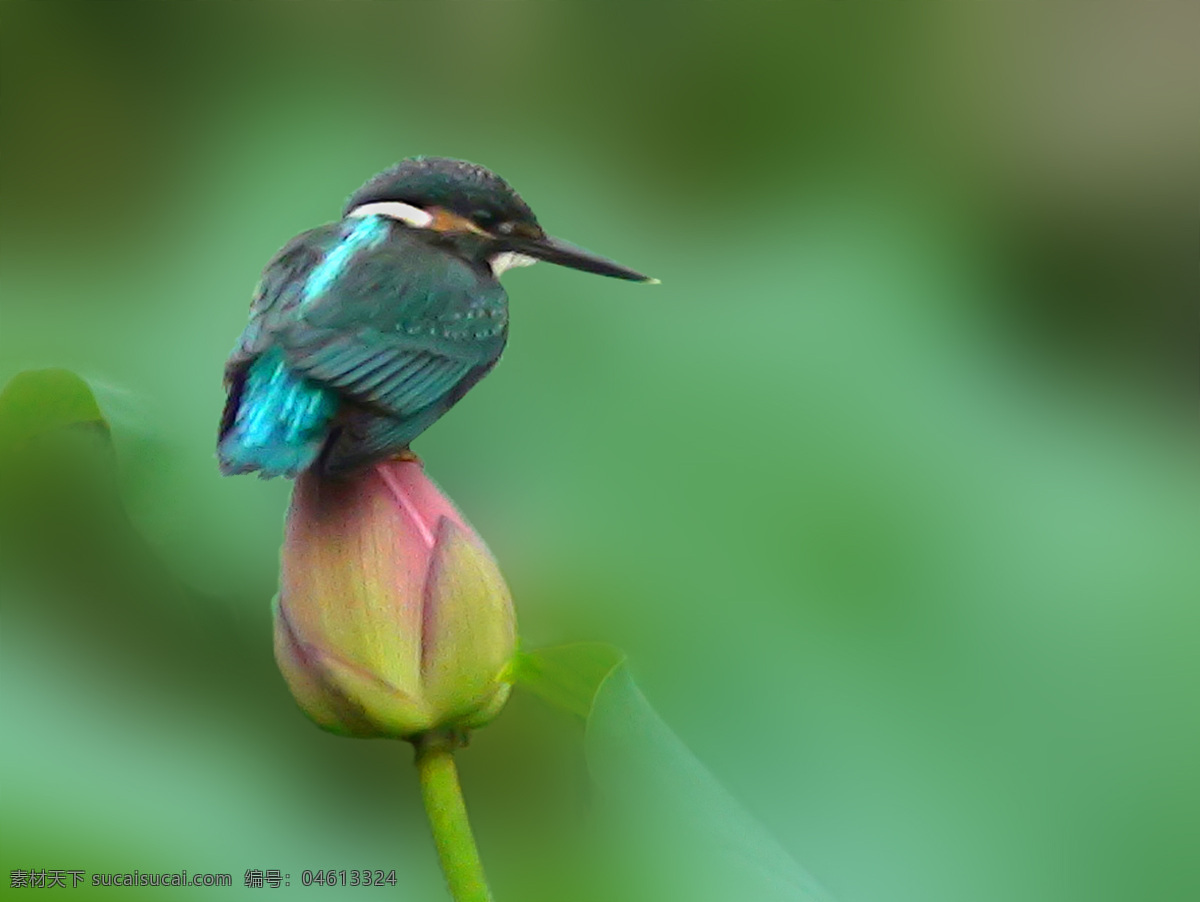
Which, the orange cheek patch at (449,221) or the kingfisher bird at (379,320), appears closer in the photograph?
the kingfisher bird at (379,320)

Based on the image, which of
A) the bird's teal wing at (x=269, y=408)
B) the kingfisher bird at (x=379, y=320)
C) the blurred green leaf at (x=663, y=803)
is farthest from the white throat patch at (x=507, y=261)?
the blurred green leaf at (x=663, y=803)

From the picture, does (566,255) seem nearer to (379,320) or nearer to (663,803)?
(379,320)

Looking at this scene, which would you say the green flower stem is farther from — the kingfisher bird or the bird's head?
the bird's head

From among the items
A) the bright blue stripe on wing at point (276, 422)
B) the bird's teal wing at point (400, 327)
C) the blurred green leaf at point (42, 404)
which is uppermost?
the bird's teal wing at point (400, 327)

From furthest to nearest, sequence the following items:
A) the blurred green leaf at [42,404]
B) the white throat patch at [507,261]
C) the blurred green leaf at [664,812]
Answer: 1. the white throat patch at [507,261]
2. the blurred green leaf at [42,404]
3. the blurred green leaf at [664,812]

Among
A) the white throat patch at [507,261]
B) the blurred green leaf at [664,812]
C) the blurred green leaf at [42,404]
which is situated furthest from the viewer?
the white throat patch at [507,261]

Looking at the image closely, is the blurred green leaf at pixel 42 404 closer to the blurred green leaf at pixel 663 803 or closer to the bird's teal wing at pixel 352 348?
the bird's teal wing at pixel 352 348

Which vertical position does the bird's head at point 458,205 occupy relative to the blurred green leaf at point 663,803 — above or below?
above

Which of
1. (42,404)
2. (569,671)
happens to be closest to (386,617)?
(569,671)
